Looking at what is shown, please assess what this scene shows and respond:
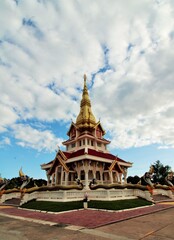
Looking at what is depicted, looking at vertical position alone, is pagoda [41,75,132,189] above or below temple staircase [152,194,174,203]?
above

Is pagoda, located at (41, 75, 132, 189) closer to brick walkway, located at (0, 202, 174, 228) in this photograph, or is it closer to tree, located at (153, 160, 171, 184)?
brick walkway, located at (0, 202, 174, 228)

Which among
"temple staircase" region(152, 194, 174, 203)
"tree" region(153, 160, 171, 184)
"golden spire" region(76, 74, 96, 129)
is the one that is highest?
"golden spire" region(76, 74, 96, 129)

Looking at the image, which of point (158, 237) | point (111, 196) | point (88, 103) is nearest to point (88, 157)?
point (111, 196)

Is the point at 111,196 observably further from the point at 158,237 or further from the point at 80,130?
the point at 80,130

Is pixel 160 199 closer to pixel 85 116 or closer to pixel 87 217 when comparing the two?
pixel 87 217

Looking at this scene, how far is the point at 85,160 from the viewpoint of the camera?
23.7 metres

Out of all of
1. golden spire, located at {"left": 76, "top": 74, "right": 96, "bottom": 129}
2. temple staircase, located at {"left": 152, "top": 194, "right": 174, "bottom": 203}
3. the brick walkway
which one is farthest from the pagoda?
the brick walkway

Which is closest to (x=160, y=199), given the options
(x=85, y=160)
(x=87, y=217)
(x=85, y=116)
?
(x=85, y=160)

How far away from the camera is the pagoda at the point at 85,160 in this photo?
23.8 meters

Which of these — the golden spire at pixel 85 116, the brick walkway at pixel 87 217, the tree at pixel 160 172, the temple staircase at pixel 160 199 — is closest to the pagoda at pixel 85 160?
the golden spire at pixel 85 116

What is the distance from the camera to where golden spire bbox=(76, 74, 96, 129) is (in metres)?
31.2

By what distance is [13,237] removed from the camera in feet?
19.9

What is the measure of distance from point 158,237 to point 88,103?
99.8ft

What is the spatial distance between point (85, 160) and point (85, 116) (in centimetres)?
1039
